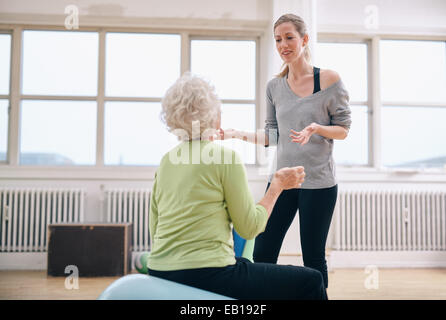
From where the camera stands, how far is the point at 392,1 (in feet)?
13.8

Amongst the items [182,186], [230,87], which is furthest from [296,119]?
[230,87]

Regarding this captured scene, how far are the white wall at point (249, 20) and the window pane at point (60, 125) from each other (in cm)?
29

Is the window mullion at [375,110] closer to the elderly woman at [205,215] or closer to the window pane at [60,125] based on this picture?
the window pane at [60,125]

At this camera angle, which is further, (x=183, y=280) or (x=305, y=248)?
(x=305, y=248)

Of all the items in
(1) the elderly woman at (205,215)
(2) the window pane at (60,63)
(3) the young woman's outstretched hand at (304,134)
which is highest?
(2) the window pane at (60,63)

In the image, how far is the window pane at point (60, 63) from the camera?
4.06 metres

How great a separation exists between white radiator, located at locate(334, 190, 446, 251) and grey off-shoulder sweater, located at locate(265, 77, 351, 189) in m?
2.43

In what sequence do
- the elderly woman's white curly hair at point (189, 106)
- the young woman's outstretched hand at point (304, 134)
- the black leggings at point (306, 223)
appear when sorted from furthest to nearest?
A: the black leggings at point (306, 223)
the young woman's outstretched hand at point (304, 134)
the elderly woman's white curly hair at point (189, 106)

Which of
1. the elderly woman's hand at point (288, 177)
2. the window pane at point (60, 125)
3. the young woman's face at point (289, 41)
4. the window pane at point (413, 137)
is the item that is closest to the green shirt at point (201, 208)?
the elderly woman's hand at point (288, 177)

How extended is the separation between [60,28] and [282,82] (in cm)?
325

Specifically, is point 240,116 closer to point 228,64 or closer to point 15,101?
point 228,64

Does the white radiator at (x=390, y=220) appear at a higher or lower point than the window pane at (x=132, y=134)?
lower

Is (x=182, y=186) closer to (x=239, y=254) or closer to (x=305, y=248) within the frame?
(x=305, y=248)

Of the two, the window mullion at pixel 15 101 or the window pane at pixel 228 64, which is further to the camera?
the window pane at pixel 228 64
